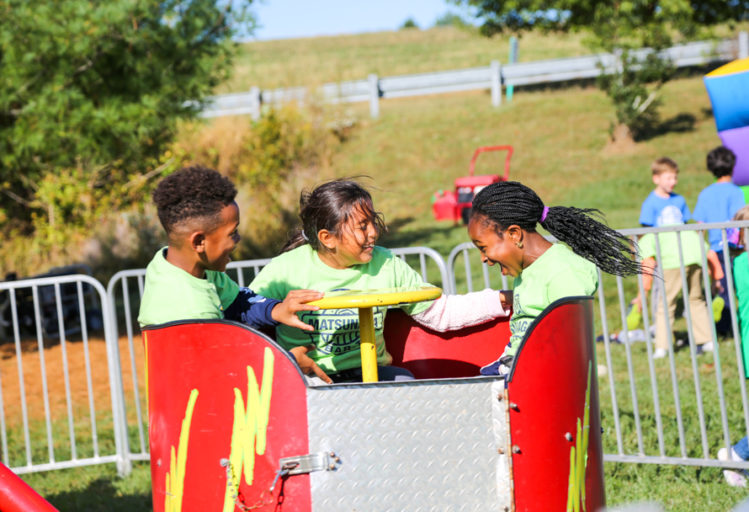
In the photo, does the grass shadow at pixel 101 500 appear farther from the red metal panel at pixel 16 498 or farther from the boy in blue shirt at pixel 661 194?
the boy in blue shirt at pixel 661 194

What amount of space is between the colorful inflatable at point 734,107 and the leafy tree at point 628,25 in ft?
38.3

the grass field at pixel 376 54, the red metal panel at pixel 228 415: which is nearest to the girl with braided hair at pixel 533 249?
the red metal panel at pixel 228 415

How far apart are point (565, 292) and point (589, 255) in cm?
40

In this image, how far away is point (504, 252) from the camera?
10.2 ft

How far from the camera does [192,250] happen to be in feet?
9.66

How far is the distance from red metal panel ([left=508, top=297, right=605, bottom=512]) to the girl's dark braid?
548 mm

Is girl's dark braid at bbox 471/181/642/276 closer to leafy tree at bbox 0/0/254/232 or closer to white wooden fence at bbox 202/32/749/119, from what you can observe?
leafy tree at bbox 0/0/254/232

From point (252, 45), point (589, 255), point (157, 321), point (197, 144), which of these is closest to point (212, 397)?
point (157, 321)

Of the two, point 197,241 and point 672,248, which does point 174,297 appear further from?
point 672,248

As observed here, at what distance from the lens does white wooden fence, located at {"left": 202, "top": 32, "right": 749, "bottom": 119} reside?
22.9m

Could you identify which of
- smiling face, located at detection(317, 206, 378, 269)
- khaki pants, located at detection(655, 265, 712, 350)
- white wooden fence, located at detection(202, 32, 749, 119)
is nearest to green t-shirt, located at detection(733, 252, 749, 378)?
smiling face, located at detection(317, 206, 378, 269)

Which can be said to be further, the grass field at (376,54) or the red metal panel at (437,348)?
the grass field at (376,54)

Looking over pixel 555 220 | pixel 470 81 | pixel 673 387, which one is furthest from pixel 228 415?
pixel 470 81

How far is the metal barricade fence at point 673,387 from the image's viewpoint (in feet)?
14.4
